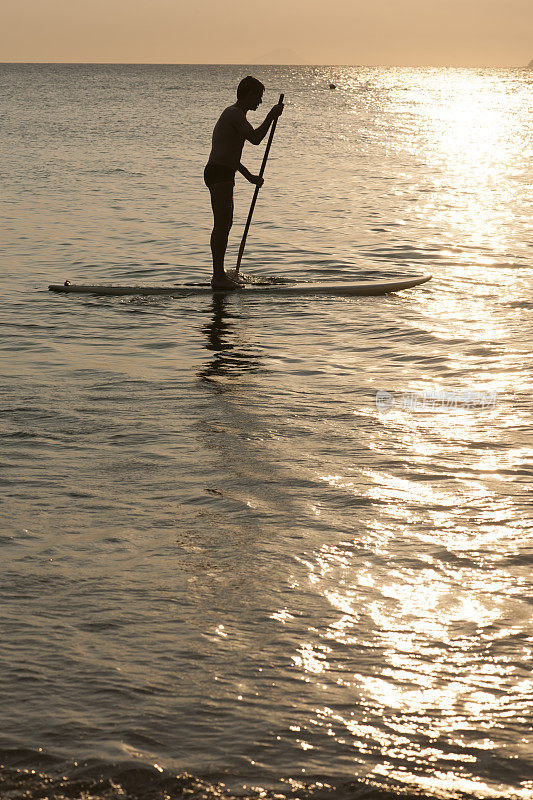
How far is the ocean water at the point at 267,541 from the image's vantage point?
3.32 m

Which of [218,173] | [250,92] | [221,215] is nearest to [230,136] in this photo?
[218,173]

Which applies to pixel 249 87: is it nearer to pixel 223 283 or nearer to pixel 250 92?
pixel 250 92

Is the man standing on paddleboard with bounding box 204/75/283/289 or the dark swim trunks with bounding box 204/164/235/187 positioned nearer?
the man standing on paddleboard with bounding box 204/75/283/289

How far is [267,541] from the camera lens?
194 inches

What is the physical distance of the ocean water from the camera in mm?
3320

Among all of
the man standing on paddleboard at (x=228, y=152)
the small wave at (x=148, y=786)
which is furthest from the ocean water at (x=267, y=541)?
the man standing on paddleboard at (x=228, y=152)

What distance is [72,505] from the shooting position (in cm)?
540

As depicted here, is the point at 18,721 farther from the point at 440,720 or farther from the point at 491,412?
the point at 491,412

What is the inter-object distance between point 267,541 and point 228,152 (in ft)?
22.3

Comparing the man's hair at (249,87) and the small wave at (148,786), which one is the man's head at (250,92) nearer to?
the man's hair at (249,87)

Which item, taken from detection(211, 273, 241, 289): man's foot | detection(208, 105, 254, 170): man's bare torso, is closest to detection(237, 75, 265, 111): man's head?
detection(208, 105, 254, 170): man's bare torso

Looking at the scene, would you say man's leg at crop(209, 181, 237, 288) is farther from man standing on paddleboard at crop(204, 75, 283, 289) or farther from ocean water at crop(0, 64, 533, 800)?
ocean water at crop(0, 64, 533, 800)

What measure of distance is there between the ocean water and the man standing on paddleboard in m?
0.72

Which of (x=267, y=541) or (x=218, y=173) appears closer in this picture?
(x=267, y=541)
